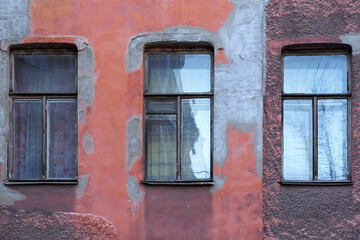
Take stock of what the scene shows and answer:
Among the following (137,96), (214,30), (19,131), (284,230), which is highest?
(214,30)

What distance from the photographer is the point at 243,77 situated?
7.30m

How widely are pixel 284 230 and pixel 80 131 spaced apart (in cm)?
293

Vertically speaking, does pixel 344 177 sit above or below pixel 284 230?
above

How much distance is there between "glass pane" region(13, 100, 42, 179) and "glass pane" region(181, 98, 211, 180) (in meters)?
1.95

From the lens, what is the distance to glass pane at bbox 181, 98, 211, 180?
24.2 feet

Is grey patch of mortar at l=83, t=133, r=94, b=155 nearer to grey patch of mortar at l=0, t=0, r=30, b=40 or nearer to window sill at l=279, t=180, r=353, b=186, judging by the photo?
grey patch of mortar at l=0, t=0, r=30, b=40

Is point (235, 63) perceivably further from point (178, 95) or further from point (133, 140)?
point (133, 140)

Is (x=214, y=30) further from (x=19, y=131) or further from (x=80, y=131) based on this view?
(x=19, y=131)

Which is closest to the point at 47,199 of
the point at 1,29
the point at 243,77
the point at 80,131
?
the point at 80,131

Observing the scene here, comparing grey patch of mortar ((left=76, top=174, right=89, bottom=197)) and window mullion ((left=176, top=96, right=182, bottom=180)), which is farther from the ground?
window mullion ((left=176, top=96, right=182, bottom=180))

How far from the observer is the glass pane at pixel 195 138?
7.39 metres

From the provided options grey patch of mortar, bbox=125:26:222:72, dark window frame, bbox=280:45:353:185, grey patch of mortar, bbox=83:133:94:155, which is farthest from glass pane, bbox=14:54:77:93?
dark window frame, bbox=280:45:353:185

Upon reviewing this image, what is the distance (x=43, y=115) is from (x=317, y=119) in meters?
3.65

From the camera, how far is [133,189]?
23.8ft
